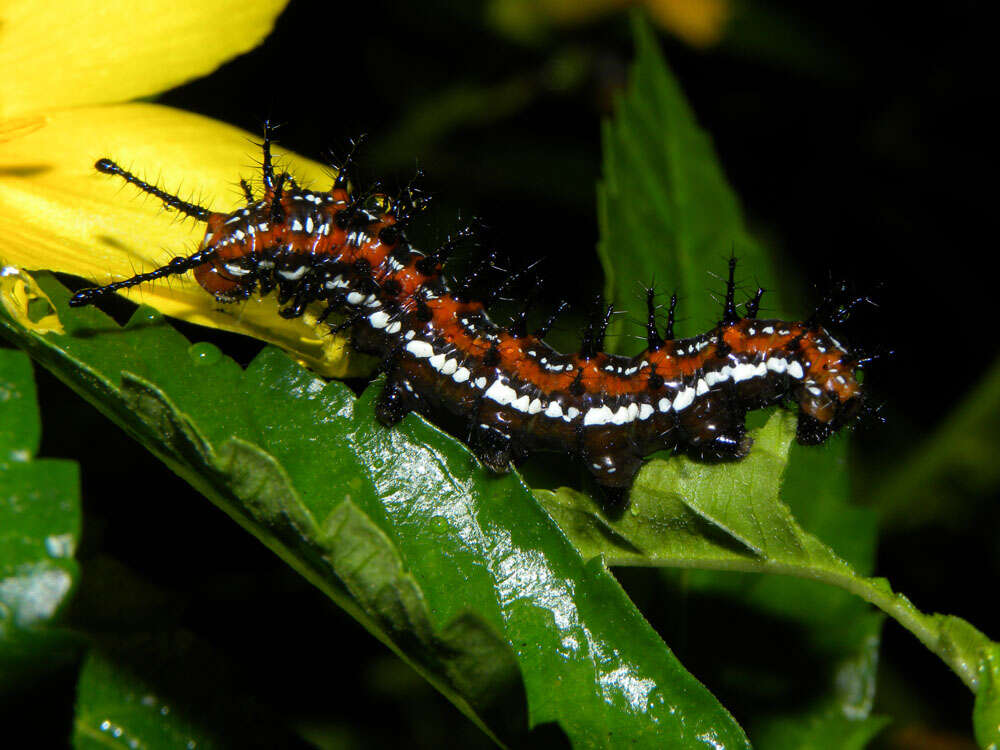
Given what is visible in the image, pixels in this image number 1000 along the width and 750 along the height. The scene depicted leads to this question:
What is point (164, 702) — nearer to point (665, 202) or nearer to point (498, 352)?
point (498, 352)

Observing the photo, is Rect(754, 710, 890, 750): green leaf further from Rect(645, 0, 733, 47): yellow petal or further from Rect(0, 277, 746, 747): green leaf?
Rect(645, 0, 733, 47): yellow petal

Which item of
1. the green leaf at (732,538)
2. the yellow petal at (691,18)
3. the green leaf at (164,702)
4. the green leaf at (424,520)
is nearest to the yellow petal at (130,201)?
the green leaf at (424,520)

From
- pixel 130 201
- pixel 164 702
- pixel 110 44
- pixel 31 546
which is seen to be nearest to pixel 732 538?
pixel 164 702

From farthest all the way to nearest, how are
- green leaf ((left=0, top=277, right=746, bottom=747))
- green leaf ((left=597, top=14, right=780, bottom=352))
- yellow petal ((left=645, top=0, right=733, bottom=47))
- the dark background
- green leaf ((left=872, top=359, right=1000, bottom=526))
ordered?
yellow petal ((left=645, top=0, right=733, bottom=47)) < green leaf ((left=872, top=359, right=1000, bottom=526)) < the dark background < green leaf ((left=597, top=14, right=780, bottom=352)) < green leaf ((left=0, top=277, right=746, bottom=747))

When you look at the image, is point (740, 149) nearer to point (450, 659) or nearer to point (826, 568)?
point (826, 568)

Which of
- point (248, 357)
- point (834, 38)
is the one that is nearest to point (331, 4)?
point (248, 357)

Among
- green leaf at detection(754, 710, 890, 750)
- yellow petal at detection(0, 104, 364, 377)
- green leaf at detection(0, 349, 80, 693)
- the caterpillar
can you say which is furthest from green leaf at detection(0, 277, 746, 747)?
green leaf at detection(754, 710, 890, 750)
